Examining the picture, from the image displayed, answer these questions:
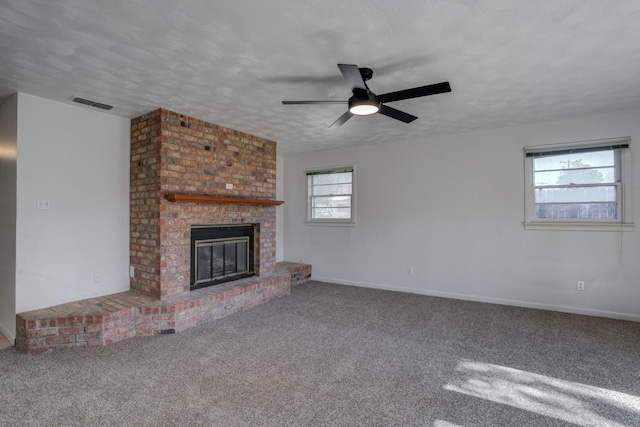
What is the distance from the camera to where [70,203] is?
11.3 feet

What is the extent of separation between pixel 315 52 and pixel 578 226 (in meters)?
3.90

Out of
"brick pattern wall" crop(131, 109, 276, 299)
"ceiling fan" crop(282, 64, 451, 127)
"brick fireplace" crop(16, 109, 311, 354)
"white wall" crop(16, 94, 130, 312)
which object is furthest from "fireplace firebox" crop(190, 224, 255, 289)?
"ceiling fan" crop(282, 64, 451, 127)

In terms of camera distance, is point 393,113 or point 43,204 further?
point 43,204

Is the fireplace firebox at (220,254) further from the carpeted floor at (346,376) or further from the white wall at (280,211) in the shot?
the white wall at (280,211)

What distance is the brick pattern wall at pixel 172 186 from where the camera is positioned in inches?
143

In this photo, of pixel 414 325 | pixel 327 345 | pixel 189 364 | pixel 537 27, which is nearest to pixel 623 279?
pixel 414 325

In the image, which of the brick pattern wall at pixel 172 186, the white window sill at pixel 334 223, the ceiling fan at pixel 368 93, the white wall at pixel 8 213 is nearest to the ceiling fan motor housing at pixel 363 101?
the ceiling fan at pixel 368 93

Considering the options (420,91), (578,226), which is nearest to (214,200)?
(420,91)

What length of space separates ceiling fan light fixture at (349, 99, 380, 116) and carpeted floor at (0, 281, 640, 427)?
217 centimetres

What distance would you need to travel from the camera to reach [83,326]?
3.01 metres

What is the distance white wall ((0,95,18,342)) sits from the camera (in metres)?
3.12

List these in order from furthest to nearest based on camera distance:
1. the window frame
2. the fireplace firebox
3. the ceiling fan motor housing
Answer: the window frame → the fireplace firebox → the ceiling fan motor housing

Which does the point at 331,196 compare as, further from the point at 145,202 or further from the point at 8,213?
the point at 8,213

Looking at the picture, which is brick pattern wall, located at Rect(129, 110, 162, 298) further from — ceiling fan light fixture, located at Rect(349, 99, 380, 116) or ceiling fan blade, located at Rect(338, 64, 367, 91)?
ceiling fan blade, located at Rect(338, 64, 367, 91)
